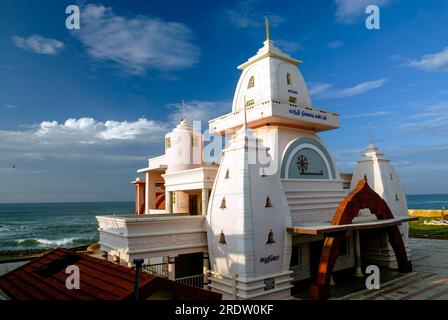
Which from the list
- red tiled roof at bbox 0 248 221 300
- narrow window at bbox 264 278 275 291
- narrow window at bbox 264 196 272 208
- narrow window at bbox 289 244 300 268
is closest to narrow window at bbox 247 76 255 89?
narrow window at bbox 264 196 272 208

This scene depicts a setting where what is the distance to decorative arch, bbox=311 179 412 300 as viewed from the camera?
48.9 feet

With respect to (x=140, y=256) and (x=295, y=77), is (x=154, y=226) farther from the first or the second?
(x=295, y=77)

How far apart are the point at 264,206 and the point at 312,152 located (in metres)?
6.34

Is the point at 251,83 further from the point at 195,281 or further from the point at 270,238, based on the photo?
the point at 195,281

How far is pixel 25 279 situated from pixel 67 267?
1.65 m

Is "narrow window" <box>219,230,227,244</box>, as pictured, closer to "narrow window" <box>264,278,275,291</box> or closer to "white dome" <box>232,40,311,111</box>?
"narrow window" <box>264,278,275,291</box>

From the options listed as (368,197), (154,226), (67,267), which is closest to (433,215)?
Result: (368,197)

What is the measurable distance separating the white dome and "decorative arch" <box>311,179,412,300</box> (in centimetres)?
649

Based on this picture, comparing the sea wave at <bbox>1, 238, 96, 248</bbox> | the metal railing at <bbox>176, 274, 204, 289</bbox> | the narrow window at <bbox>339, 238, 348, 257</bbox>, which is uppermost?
the narrow window at <bbox>339, 238, 348, 257</bbox>

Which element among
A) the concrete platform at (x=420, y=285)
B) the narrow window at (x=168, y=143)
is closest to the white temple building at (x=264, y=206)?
the narrow window at (x=168, y=143)

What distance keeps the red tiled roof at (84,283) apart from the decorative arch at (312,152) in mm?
9190

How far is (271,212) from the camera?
1472cm

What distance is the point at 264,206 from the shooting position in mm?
14539

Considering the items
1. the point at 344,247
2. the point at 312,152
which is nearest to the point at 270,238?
the point at 312,152
